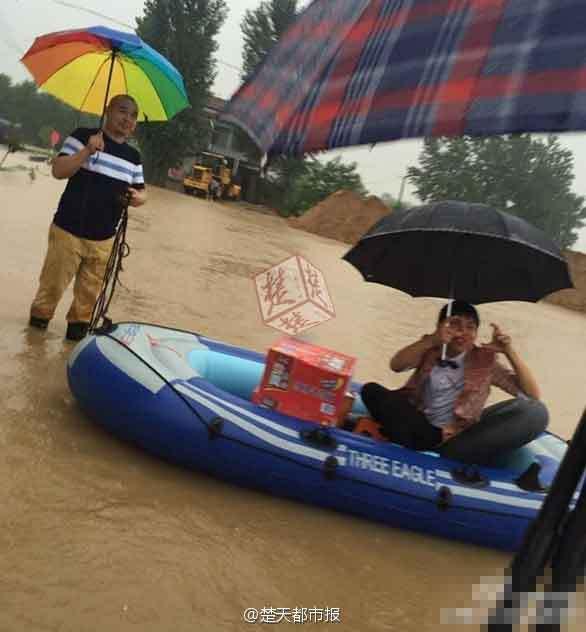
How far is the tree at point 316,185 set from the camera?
38938 mm

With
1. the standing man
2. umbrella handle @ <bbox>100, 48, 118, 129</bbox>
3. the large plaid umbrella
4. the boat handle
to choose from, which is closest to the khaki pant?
the standing man

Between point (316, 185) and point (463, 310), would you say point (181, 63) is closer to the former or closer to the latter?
point (316, 185)

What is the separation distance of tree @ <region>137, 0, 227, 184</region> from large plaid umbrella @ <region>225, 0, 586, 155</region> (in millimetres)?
34601

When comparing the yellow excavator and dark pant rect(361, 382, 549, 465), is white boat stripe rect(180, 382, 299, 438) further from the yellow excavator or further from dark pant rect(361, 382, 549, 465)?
the yellow excavator

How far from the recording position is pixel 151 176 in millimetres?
36125

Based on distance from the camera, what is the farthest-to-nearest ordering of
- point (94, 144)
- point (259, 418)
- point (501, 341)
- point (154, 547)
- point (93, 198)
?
1. point (93, 198)
2. point (94, 144)
3. point (259, 418)
4. point (501, 341)
5. point (154, 547)

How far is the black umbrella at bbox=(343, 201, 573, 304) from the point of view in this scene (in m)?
3.29

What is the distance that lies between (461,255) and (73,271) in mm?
2598

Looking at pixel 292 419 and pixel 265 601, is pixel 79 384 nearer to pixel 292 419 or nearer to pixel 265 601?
pixel 292 419

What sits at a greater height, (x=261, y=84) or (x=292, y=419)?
(x=261, y=84)

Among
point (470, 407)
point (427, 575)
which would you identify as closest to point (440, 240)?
point (470, 407)

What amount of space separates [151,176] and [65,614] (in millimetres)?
35258

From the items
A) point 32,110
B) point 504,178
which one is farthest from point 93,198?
point 32,110

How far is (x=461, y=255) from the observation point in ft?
12.0
